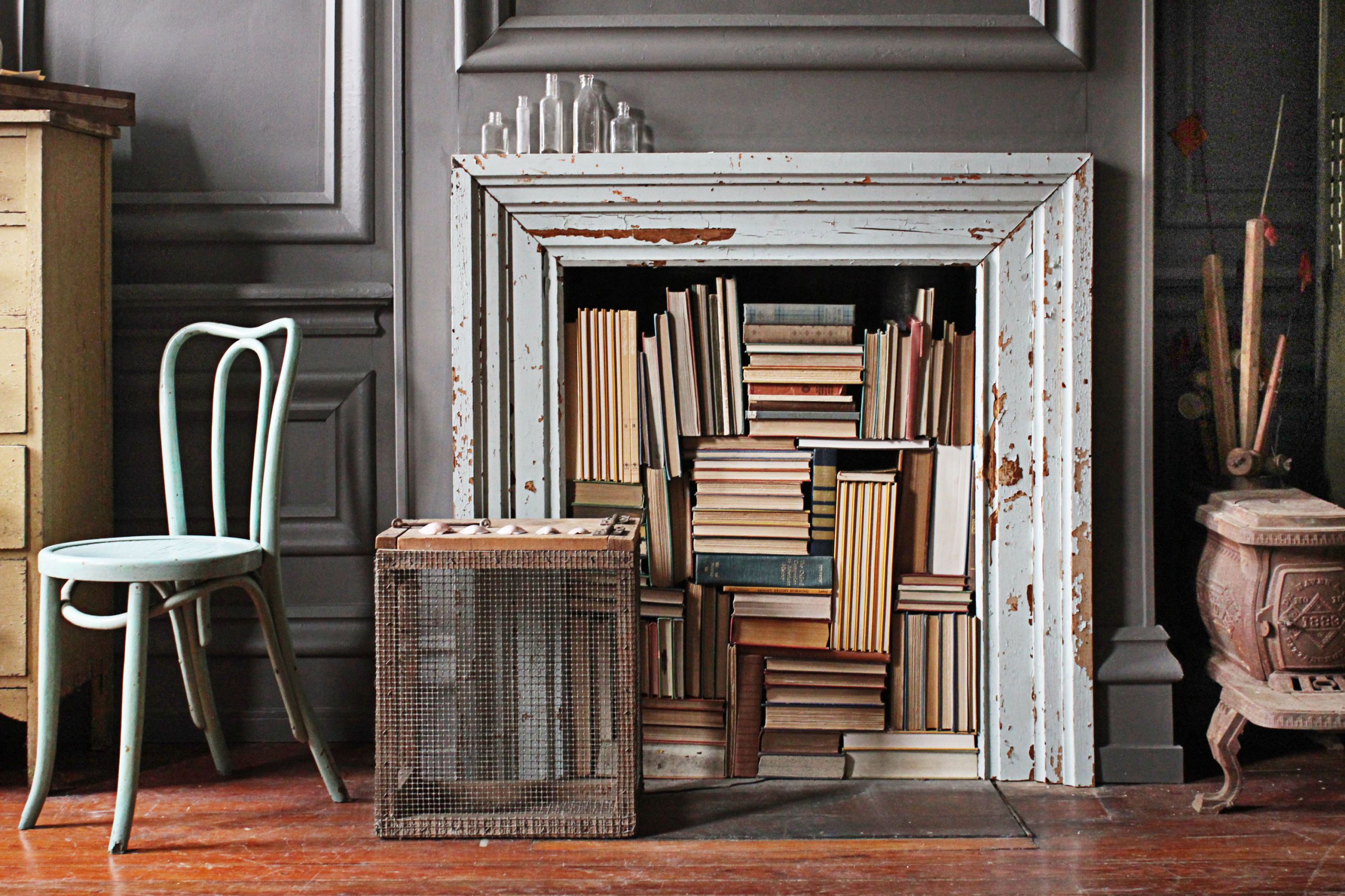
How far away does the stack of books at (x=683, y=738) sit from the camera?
7.49 feet

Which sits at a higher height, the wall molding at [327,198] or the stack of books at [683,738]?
the wall molding at [327,198]

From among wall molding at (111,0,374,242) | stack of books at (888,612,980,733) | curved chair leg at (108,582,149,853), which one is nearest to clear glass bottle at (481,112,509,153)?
wall molding at (111,0,374,242)

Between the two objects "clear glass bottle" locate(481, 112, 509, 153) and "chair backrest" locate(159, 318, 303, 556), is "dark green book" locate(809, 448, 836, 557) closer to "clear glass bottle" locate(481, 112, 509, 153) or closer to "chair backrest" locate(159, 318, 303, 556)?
"clear glass bottle" locate(481, 112, 509, 153)

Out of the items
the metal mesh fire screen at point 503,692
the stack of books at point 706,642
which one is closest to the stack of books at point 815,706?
the stack of books at point 706,642

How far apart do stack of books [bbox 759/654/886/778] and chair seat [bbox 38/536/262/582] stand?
3.64ft

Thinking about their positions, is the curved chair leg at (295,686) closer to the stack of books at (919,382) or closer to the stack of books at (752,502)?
the stack of books at (752,502)

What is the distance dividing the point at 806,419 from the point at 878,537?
11.9 inches

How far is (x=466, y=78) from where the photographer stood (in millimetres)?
2301

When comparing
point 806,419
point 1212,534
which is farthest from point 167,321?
point 1212,534

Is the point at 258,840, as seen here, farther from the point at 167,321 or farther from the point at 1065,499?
the point at 1065,499

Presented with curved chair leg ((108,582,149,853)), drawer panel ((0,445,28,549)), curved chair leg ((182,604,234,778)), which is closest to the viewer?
curved chair leg ((108,582,149,853))

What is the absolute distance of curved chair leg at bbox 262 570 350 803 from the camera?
207 centimetres

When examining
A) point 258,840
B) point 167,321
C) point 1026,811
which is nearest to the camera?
point 258,840

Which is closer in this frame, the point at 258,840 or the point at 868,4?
the point at 258,840
